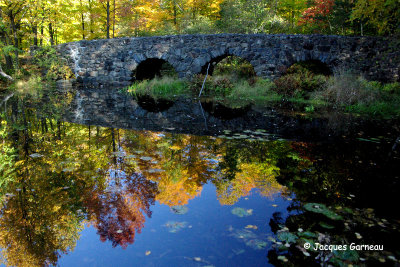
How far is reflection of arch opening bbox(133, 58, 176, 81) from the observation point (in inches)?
704

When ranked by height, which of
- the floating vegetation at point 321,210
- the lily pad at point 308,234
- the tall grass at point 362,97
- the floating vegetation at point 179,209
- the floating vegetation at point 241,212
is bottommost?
the floating vegetation at point 179,209

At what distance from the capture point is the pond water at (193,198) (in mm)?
2107

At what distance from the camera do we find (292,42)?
45.0 ft

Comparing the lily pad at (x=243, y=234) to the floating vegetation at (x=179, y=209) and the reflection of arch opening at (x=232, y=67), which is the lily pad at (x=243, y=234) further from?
the reflection of arch opening at (x=232, y=67)

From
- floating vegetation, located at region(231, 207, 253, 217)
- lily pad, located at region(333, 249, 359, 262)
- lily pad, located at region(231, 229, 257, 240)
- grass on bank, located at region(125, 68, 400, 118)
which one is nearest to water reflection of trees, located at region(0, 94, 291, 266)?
floating vegetation, located at region(231, 207, 253, 217)

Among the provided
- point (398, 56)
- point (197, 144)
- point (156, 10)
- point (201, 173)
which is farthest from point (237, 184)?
point (156, 10)

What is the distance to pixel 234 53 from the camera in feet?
47.6

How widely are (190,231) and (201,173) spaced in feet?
4.28

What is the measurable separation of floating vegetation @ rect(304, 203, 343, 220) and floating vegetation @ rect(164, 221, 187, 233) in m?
1.26

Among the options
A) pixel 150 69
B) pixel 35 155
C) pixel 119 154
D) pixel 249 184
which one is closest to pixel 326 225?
pixel 249 184

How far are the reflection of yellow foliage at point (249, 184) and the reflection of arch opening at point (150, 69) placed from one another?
1473cm

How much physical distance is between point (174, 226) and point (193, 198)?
0.58m

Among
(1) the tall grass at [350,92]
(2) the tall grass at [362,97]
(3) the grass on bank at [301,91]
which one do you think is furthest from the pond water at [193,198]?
(1) the tall grass at [350,92]

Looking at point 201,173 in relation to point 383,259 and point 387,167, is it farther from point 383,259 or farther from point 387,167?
point 387,167
